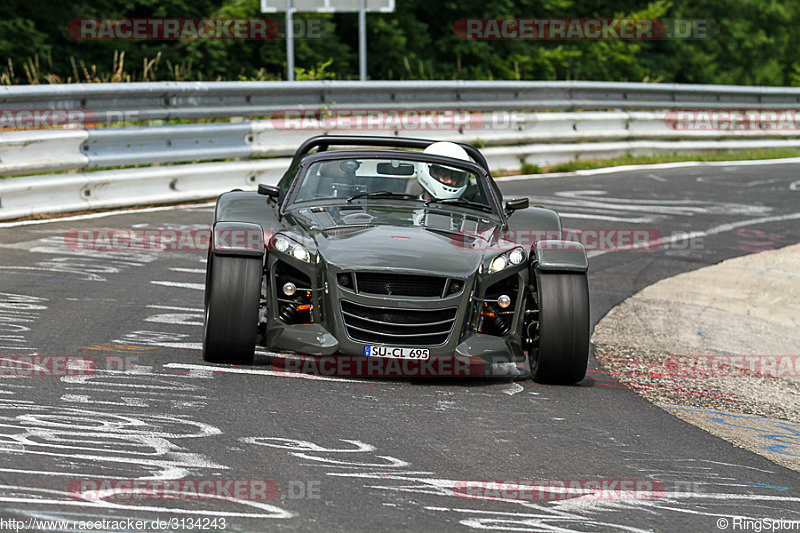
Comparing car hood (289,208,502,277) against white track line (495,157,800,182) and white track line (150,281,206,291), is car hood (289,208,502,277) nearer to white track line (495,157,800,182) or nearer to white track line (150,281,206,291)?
white track line (150,281,206,291)

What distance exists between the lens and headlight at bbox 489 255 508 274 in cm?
750

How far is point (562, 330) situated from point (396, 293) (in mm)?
1004

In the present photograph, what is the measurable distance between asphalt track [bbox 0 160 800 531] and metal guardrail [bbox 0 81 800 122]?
5247mm

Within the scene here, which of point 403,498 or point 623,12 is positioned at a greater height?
point 623,12

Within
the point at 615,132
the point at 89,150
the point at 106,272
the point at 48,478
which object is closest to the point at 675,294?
the point at 106,272

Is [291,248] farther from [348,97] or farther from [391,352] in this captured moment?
[348,97]

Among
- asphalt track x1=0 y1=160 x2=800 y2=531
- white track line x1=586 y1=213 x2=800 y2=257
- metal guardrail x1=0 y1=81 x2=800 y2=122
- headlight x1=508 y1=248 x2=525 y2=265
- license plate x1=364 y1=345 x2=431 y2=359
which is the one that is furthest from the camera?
metal guardrail x1=0 y1=81 x2=800 y2=122

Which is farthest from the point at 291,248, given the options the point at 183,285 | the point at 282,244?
the point at 183,285

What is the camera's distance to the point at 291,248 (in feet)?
24.7

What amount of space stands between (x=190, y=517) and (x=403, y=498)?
891 millimetres

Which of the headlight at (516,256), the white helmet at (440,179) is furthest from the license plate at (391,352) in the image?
the white helmet at (440,179)

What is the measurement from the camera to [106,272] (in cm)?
1072

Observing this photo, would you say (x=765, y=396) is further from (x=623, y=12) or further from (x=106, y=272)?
(x=623, y=12)

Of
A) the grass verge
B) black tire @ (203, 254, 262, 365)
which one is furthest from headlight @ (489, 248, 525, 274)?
the grass verge
